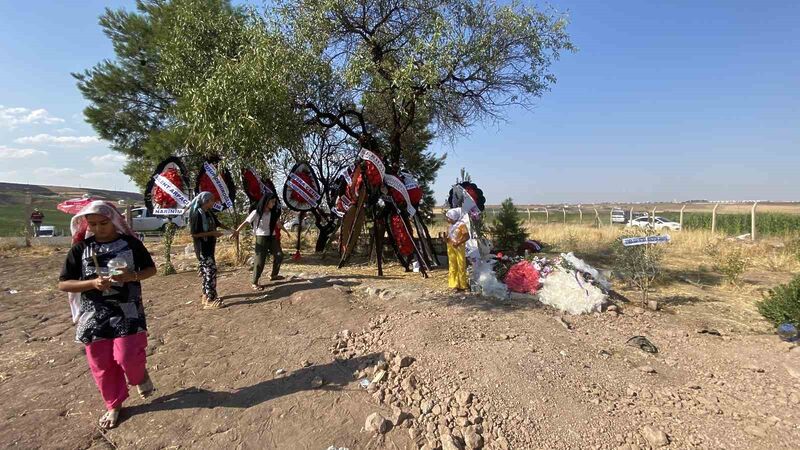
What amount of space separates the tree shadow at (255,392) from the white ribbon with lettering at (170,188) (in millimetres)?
5086

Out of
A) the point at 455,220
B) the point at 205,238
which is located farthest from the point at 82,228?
the point at 455,220

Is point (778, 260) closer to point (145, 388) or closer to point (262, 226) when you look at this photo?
point (262, 226)

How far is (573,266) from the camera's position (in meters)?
6.16

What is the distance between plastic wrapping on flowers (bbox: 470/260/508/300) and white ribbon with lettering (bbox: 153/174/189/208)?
17.4 ft

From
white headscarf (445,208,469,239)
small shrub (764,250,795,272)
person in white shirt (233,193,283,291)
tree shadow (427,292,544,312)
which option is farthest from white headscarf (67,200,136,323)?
small shrub (764,250,795,272)

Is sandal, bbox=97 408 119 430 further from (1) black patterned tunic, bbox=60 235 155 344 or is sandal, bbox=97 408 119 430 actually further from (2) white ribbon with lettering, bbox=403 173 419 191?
(2) white ribbon with lettering, bbox=403 173 419 191

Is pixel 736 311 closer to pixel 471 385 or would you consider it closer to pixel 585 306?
pixel 585 306

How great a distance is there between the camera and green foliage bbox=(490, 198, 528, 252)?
10812mm

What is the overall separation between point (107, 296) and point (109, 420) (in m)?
0.92

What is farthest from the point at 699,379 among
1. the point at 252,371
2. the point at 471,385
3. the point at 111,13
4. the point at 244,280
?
the point at 111,13

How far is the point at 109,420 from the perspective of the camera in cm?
339

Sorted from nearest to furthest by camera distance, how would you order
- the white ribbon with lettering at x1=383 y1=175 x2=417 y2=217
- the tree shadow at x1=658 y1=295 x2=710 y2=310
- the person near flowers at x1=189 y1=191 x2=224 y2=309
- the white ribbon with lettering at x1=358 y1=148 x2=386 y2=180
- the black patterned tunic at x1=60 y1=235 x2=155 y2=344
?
the black patterned tunic at x1=60 y1=235 x2=155 y2=344, the person near flowers at x1=189 y1=191 x2=224 y2=309, the tree shadow at x1=658 y1=295 x2=710 y2=310, the white ribbon with lettering at x1=358 y1=148 x2=386 y2=180, the white ribbon with lettering at x1=383 y1=175 x2=417 y2=217

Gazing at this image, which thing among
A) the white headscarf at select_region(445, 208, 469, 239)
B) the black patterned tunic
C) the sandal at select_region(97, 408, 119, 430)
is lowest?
the sandal at select_region(97, 408, 119, 430)

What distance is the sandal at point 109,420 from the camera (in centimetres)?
338
